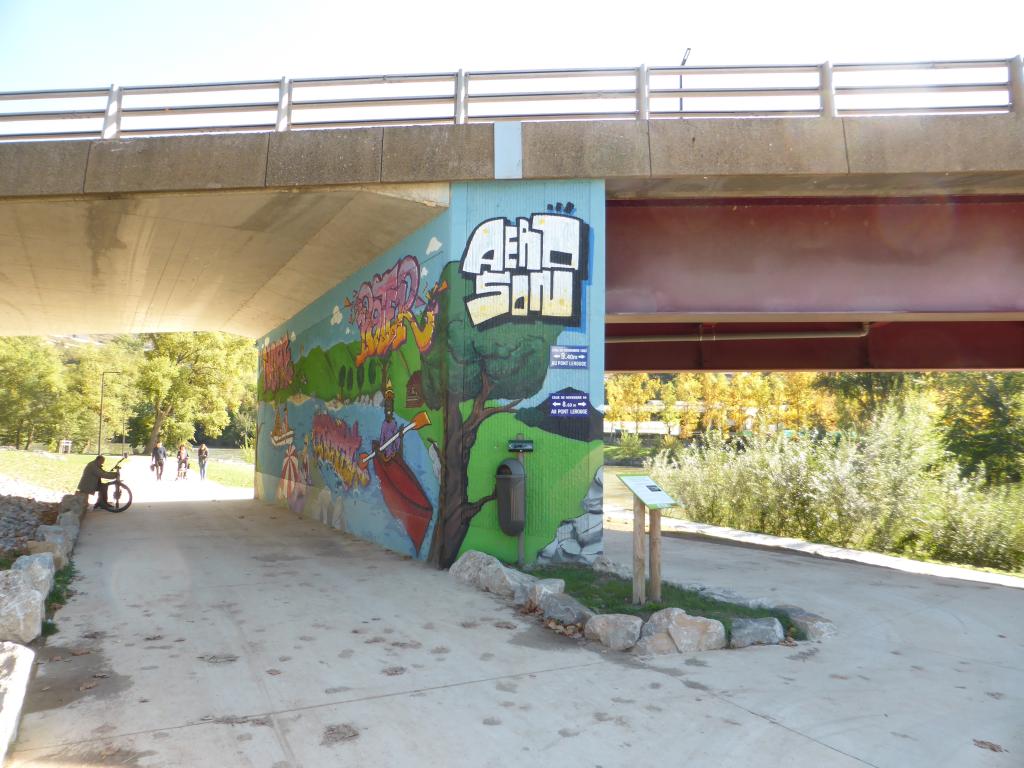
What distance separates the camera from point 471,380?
855 centimetres

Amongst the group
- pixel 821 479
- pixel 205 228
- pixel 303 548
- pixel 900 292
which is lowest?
pixel 303 548

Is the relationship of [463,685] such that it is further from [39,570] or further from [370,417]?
[370,417]

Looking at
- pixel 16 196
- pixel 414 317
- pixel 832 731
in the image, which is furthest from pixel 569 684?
pixel 16 196

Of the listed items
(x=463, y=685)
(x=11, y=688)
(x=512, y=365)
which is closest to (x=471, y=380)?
(x=512, y=365)

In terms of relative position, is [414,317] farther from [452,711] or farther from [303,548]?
[452,711]

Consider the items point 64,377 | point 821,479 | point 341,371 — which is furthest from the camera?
point 64,377

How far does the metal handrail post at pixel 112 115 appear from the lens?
356 inches

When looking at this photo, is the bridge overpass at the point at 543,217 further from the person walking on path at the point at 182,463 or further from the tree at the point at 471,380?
the person walking on path at the point at 182,463

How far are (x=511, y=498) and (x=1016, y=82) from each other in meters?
7.93

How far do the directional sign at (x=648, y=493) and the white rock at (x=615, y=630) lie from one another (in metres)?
0.96

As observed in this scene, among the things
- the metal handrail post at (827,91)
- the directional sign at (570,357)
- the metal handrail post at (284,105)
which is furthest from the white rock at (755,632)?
the metal handrail post at (284,105)

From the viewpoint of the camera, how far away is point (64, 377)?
57.5 metres

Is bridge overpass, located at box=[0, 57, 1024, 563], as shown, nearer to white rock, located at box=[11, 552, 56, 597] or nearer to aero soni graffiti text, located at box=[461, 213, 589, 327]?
aero soni graffiti text, located at box=[461, 213, 589, 327]

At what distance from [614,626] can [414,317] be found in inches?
211
